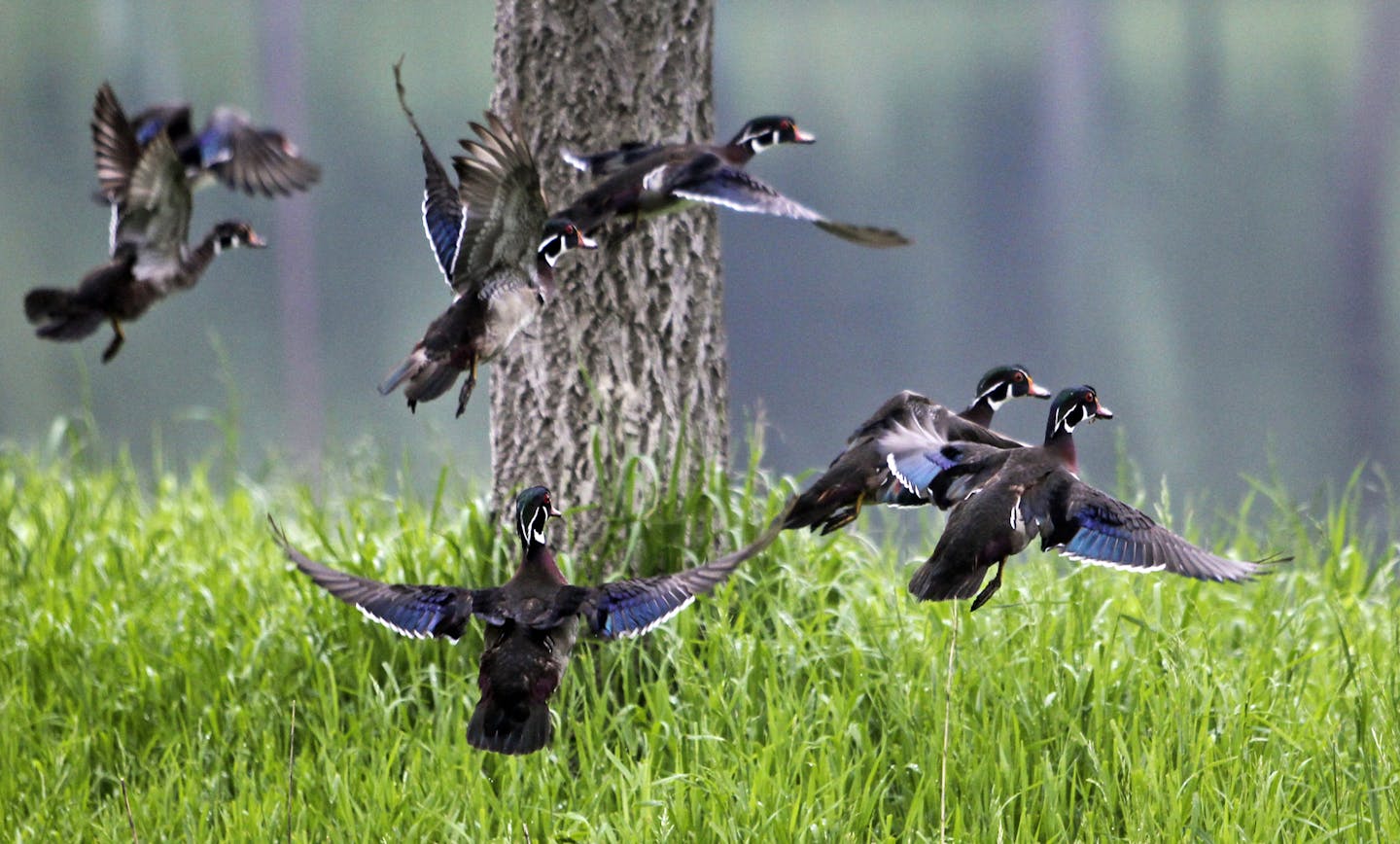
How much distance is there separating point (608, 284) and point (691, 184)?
1296 millimetres

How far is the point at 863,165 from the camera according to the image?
59.0ft

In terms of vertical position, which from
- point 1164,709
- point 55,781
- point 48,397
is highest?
point 1164,709

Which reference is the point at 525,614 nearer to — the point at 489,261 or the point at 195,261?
the point at 489,261

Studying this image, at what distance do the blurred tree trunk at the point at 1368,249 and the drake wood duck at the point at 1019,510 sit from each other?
9.80 metres

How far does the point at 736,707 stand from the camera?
4.29 m

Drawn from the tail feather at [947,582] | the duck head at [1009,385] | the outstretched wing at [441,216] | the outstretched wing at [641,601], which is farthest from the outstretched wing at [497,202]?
the tail feather at [947,582]

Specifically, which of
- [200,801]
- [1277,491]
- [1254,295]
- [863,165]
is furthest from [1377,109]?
[200,801]

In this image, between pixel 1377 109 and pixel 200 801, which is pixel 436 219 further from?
pixel 1377 109

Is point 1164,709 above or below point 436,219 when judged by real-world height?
below

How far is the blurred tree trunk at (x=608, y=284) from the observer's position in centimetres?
479

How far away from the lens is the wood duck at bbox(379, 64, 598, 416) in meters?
3.43

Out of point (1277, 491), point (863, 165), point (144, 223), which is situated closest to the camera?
point (144, 223)

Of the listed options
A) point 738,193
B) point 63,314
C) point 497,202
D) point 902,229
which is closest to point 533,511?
point 497,202

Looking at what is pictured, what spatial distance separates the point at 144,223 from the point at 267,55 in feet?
53.2
